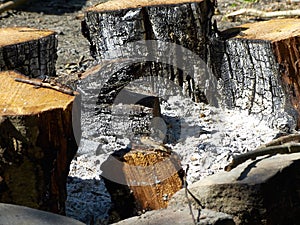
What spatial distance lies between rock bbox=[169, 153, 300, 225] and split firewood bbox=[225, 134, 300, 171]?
0.28 ft

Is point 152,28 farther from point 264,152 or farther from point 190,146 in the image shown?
point 264,152

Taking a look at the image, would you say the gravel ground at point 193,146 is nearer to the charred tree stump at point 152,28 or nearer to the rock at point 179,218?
the charred tree stump at point 152,28

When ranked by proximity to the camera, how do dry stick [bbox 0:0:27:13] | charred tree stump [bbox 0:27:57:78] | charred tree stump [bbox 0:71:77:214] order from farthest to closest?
dry stick [bbox 0:0:27:13]
charred tree stump [bbox 0:27:57:78]
charred tree stump [bbox 0:71:77:214]

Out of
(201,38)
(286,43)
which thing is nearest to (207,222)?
(286,43)

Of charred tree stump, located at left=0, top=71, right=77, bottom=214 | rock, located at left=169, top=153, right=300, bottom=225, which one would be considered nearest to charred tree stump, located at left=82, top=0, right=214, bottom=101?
charred tree stump, located at left=0, top=71, right=77, bottom=214

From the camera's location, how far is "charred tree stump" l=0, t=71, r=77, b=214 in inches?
113

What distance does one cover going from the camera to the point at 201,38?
4.26 metres

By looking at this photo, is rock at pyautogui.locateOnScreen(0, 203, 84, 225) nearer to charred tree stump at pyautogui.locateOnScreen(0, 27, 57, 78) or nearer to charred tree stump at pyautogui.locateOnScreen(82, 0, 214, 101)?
charred tree stump at pyautogui.locateOnScreen(0, 27, 57, 78)

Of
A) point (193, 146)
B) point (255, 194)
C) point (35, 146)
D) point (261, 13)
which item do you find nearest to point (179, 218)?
point (255, 194)

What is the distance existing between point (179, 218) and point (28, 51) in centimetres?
173

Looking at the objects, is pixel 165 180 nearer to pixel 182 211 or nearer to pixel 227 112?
pixel 182 211

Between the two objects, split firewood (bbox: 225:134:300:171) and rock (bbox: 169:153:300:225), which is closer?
rock (bbox: 169:153:300:225)

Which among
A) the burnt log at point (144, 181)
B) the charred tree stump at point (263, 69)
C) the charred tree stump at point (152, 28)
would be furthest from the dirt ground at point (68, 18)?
the burnt log at point (144, 181)

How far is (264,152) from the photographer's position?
9.77 ft
